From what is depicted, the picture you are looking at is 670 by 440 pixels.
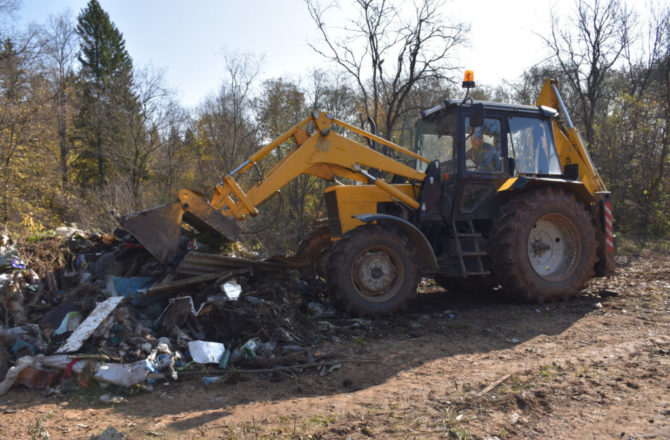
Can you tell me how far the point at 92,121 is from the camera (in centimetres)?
2439

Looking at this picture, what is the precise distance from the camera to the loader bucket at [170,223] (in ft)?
16.6

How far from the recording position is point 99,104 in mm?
24391

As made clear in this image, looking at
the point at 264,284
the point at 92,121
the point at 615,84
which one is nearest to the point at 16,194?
the point at 92,121

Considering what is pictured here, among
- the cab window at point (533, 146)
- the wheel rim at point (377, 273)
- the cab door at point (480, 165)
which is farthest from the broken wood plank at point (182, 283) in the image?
the cab window at point (533, 146)

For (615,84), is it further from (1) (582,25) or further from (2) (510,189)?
(2) (510,189)

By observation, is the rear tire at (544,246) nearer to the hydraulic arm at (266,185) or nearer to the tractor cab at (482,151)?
the tractor cab at (482,151)

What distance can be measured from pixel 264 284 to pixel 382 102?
1471 cm

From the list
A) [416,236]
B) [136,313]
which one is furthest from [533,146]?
[136,313]

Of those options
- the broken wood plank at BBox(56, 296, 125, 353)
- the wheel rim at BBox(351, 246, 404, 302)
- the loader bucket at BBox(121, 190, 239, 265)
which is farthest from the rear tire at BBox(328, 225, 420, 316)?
the broken wood plank at BBox(56, 296, 125, 353)

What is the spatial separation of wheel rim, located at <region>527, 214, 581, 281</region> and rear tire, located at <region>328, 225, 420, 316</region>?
6.34 feet

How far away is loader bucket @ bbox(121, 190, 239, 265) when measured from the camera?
5059mm

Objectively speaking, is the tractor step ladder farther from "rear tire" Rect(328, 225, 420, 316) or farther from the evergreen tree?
the evergreen tree

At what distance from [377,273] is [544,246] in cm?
259

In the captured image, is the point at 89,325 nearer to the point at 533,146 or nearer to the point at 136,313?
the point at 136,313
